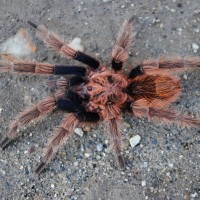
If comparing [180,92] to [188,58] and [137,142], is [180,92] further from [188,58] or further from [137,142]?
[137,142]

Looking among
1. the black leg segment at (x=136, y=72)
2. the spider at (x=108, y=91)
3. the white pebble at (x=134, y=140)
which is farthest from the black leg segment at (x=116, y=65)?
the white pebble at (x=134, y=140)

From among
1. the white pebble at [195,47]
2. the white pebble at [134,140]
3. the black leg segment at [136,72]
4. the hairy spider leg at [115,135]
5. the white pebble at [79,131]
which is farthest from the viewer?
the white pebble at [195,47]

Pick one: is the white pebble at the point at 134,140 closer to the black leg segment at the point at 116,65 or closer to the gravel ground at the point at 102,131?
the gravel ground at the point at 102,131

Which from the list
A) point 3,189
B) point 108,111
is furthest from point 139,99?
point 3,189

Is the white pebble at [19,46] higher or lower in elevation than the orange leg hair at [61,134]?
higher

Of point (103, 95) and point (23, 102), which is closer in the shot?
point (103, 95)

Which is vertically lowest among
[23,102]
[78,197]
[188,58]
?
[78,197]
